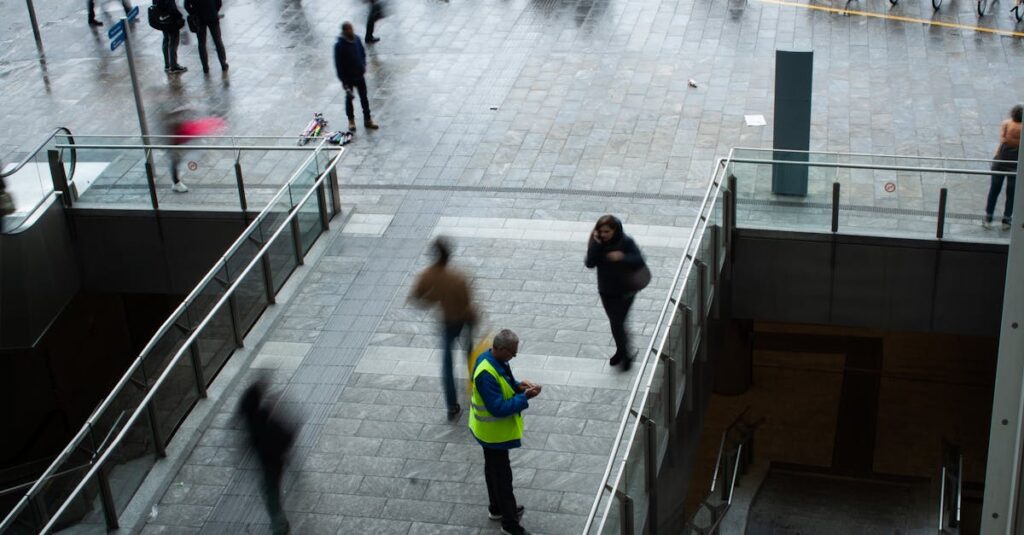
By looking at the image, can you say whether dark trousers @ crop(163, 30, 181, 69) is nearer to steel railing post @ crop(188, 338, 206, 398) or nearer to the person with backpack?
the person with backpack

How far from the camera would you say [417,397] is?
11.0 m

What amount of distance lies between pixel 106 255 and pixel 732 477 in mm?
8359

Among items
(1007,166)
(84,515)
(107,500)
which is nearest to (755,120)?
(1007,166)

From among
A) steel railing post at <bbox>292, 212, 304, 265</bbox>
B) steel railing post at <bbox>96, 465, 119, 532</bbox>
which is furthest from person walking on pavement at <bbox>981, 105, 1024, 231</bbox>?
steel railing post at <bbox>96, 465, 119, 532</bbox>

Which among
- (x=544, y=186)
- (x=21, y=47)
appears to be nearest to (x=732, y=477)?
(x=544, y=186)

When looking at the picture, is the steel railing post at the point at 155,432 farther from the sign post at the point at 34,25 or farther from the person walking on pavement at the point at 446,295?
the sign post at the point at 34,25

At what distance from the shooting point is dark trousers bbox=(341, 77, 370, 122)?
663 inches

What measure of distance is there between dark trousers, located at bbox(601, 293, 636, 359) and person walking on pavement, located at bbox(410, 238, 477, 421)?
1201 mm

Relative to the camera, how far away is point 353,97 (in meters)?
17.3

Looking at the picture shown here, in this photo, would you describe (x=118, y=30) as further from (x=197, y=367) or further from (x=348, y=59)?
(x=197, y=367)

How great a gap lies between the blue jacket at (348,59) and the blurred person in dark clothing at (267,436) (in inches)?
331

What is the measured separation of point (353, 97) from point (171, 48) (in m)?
4.39

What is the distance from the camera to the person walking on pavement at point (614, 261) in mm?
10141

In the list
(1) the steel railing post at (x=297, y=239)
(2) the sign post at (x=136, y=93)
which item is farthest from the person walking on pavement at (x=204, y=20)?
(1) the steel railing post at (x=297, y=239)
